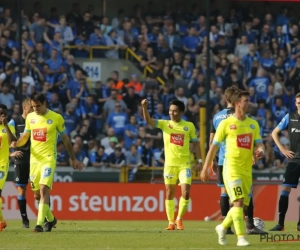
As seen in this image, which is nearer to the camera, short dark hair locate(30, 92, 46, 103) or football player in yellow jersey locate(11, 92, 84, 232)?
short dark hair locate(30, 92, 46, 103)

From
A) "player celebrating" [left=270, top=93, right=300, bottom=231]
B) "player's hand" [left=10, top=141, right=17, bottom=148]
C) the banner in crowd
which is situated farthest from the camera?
the banner in crowd

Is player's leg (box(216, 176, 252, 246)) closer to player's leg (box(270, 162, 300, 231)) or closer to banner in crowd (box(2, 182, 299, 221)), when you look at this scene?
player's leg (box(270, 162, 300, 231))

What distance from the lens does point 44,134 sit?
53.0 feet

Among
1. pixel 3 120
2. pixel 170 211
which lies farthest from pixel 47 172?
pixel 170 211

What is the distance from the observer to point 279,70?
2989cm

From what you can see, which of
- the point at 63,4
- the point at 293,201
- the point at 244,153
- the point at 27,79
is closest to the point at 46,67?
the point at 27,79

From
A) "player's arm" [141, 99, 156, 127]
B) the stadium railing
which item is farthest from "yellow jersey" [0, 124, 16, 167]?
the stadium railing

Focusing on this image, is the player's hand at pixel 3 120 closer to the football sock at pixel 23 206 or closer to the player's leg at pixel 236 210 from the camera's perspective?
the football sock at pixel 23 206

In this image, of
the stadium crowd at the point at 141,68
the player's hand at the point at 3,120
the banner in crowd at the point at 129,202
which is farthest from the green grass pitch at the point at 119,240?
the stadium crowd at the point at 141,68

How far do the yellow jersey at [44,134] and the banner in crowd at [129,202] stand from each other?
7.76 meters

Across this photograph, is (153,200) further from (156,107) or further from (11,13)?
(11,13)

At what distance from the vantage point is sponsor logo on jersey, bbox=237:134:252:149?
45.1ft

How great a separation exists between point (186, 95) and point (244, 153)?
48.7 feet

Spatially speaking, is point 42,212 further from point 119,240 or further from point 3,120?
point 3,120
